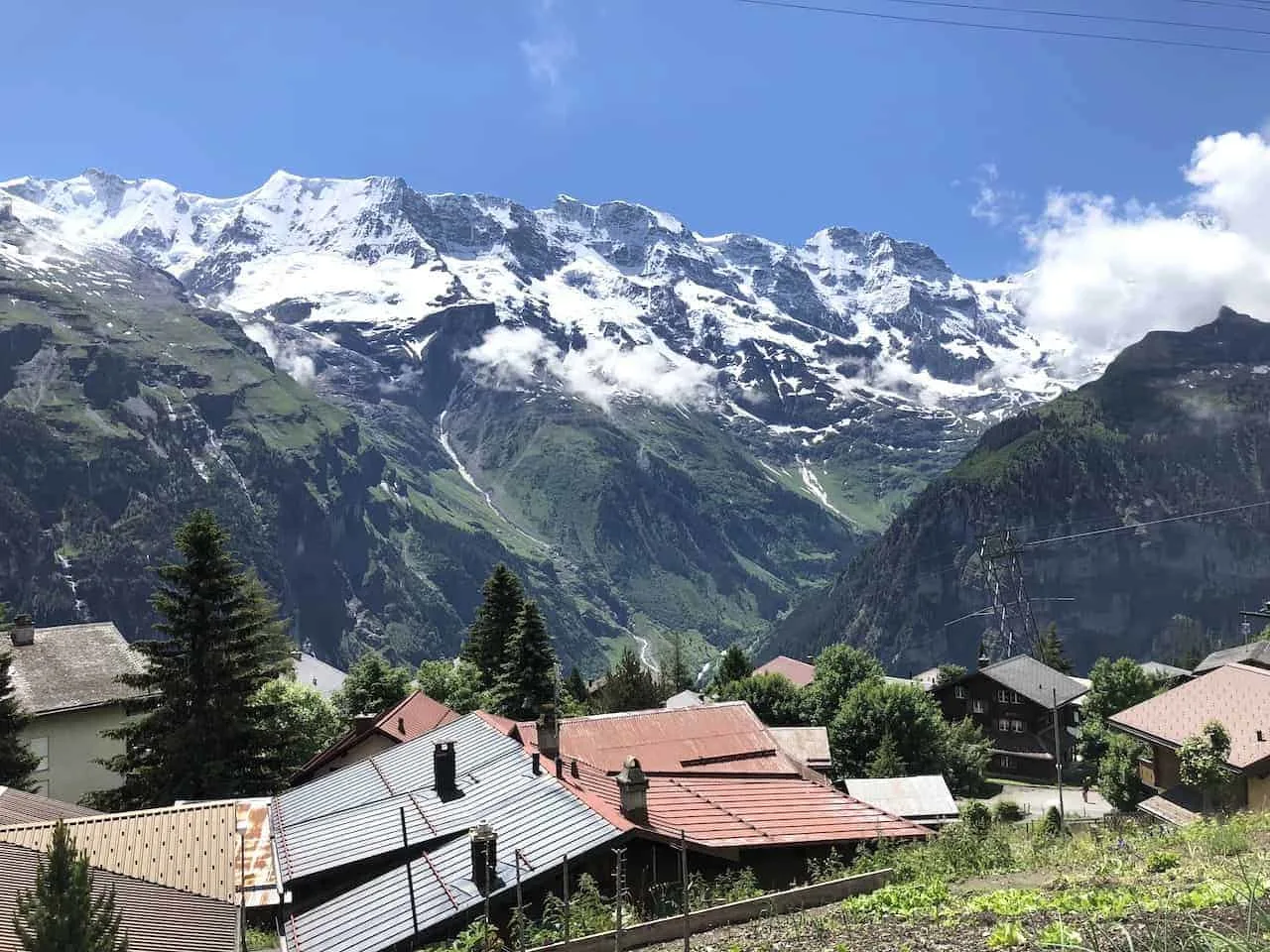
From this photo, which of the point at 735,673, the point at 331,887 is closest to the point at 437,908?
the point at 331,887

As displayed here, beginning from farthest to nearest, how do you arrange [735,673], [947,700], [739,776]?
[947,700]
[735,673]
[739,776]

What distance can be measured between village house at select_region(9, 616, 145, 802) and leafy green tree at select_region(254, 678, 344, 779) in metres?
6.53

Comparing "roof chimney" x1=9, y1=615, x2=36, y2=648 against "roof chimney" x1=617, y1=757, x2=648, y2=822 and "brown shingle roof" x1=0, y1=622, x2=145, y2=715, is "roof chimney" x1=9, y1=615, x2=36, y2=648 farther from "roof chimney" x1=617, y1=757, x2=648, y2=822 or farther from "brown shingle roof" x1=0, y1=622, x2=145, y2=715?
"roof chimney" x1=617, y1=757, x2=648, y2=822

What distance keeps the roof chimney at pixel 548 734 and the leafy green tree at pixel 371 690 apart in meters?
33.6

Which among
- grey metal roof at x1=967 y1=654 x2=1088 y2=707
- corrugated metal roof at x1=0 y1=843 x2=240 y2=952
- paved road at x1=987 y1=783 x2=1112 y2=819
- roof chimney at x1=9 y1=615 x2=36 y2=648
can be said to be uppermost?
roof chimney at x1=9 y1=615 x2=36 y2=648

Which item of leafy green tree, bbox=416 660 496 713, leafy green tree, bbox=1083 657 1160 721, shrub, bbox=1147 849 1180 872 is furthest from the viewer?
leafy green tree, bbox=1083 657 1160 721

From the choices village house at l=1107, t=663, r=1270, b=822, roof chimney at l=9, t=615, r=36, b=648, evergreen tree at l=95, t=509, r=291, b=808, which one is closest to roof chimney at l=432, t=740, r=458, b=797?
evergreen tree at l=95, t=509, r=291, b=808

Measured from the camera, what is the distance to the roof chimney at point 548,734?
2777cm

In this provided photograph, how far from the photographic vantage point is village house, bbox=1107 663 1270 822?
108ft

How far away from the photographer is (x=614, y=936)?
1465cm

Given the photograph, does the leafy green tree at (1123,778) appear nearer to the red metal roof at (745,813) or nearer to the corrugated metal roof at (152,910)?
the red metal roof at (745,813)

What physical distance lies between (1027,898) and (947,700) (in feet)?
332

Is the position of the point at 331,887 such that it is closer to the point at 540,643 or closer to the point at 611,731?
the point at 611,731

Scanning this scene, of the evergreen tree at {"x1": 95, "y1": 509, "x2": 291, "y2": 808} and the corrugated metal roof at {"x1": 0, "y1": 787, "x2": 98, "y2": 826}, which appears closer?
the corrugated metal roof at {"x1": 0, "y1": 787, "x2": 98, "y2": 826}
